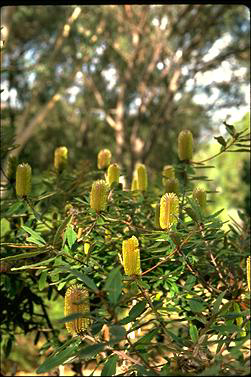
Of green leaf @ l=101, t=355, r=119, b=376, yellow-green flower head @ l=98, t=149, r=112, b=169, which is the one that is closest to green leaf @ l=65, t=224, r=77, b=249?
green leaf @ l=101, t=355, r=119, b=376

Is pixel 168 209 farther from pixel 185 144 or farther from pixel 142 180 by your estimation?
pixel 142 180

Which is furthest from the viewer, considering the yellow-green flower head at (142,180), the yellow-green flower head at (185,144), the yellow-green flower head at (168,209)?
the yellow-green flower head at (142,180)

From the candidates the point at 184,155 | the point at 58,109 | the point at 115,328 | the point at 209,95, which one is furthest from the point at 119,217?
the point at 58,109

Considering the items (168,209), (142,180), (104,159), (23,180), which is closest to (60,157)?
(104,159)

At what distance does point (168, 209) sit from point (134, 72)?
8934mm

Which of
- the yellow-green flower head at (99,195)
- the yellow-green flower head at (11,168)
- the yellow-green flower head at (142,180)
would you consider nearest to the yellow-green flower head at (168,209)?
the yellow-green flower head at (99,195)

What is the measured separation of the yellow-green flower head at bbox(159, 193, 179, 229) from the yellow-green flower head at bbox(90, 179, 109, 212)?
0.10 metres

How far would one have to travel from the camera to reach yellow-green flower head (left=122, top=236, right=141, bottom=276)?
0.62 m

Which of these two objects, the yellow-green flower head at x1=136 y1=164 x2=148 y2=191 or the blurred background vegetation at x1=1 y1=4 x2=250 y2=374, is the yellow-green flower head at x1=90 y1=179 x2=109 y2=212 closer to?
the yellow-green flower head at x1=136 y1=164 x2=148 y2=191

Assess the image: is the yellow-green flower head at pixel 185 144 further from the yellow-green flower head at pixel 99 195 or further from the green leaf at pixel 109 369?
the green leaf at pixel 109 369

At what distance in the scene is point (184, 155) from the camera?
1.13 m

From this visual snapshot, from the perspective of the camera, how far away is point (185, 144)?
3.62 ft

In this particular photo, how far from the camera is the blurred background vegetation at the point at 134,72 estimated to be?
8273 millimetres

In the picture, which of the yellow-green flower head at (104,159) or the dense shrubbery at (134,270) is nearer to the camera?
the dense shrubbery at (134,270)
